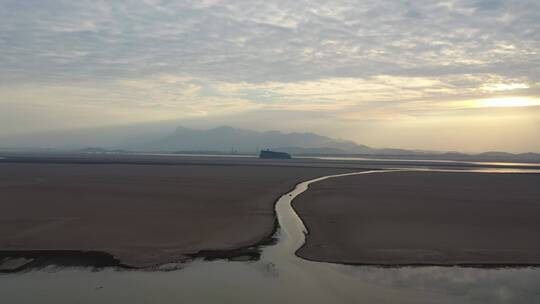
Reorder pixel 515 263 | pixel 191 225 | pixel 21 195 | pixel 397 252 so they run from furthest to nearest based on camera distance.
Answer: pixel 21 195
pixel 191 225
pixel 397 252
pixel 515 263

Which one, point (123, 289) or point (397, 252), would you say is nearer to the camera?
point (123, 289)

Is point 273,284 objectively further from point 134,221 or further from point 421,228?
point 134,221

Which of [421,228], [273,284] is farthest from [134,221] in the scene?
[421,228]

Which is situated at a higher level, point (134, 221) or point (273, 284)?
point (134, 221)

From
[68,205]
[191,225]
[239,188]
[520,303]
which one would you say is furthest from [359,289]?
[239,188]

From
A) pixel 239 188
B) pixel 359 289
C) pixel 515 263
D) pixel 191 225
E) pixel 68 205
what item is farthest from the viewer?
pixel 239 188

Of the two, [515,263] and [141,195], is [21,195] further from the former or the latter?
[515,263]
